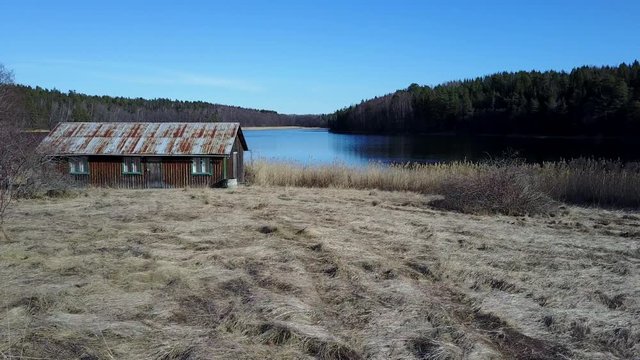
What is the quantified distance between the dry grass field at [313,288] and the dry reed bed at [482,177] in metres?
4.75

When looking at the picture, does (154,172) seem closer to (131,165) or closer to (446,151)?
(131,165)

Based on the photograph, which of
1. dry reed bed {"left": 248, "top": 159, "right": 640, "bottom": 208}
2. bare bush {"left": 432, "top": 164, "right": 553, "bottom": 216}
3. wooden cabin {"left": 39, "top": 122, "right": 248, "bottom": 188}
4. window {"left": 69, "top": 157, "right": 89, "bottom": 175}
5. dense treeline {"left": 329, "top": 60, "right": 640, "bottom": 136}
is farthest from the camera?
dense treeline {"left": 329, "top": 60, "right": 640, "bottom": 136}

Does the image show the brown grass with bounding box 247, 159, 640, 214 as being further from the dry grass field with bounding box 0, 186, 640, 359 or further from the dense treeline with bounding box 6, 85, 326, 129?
the dense treeline with bounding box 6, 85, 326, 129

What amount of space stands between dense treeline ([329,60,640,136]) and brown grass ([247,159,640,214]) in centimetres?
4802

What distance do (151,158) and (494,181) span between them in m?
13.7

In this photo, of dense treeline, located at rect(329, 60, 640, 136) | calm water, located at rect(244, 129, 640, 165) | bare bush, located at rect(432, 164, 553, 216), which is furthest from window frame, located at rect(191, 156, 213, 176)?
dense treeline, located at rect(329, 60, 640, 136)

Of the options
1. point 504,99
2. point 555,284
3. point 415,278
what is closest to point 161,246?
point 415,278

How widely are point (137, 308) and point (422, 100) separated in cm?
10400

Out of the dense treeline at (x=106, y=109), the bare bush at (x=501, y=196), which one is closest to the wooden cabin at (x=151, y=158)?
the bare bush at (x=501, y=196)

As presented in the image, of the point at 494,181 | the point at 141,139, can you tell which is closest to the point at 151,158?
the point at 141,139

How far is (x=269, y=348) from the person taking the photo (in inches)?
179

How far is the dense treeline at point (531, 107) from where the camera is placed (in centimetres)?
6194

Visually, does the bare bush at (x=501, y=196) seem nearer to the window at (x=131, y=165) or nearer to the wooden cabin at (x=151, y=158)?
the wooden cabin at (x=151, y=158)

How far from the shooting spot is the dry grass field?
4.63 meters
